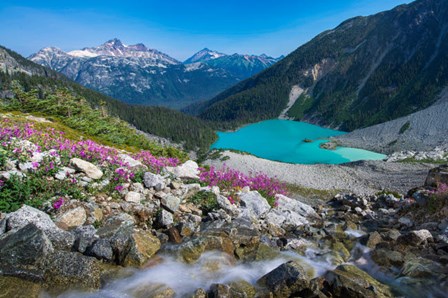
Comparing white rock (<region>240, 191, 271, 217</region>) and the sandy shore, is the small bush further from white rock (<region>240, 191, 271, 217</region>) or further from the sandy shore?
the sandy shore

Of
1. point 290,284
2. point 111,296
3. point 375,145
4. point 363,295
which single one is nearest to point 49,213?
point 111,296

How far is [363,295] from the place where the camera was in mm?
7457

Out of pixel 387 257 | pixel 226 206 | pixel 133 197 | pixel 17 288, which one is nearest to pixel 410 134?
pixel 387 257

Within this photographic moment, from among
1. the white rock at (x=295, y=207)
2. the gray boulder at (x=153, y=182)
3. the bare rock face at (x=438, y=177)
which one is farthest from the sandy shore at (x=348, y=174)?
the gray boulder at (x=153, y=182)

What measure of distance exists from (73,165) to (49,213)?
344 cm

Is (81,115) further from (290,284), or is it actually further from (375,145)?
(375,145)

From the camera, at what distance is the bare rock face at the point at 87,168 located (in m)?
12.7

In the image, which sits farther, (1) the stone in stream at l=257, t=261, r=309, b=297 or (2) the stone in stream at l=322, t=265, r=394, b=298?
(1) the stone in stream at l=257, t=261, r=309, b=297

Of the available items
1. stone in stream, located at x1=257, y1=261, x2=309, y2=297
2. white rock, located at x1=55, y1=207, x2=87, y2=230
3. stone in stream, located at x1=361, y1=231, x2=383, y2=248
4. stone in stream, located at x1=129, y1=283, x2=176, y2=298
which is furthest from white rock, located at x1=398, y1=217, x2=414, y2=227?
white rock, located at x1=55, y1=207, x2=87, y2=230

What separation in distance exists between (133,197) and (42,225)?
12.9 feet

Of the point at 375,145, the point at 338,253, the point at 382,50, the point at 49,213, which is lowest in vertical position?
the point at 375,145

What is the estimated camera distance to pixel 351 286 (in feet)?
25.1

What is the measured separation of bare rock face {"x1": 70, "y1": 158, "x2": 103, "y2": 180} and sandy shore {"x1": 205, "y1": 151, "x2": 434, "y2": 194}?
83.3 ft

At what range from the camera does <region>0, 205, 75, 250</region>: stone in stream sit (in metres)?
8.39
